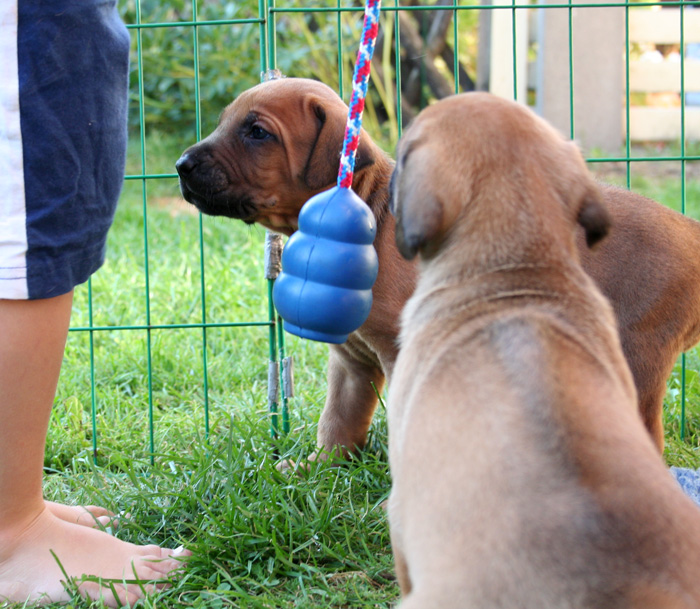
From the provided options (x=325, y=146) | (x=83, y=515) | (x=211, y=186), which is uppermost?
(x=325, y=146)

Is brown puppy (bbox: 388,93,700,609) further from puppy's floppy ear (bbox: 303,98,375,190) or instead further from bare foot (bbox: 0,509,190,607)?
puppy's floppy ear (bbox: 303,98,375,190)

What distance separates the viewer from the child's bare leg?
224 centimetres

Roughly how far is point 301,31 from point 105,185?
660cm

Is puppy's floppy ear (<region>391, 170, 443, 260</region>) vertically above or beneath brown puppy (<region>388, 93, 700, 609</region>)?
above

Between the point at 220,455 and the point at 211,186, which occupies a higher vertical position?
the point at 211,186

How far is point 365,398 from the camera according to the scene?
10.8ft

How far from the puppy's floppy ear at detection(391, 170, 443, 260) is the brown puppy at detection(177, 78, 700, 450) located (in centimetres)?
108

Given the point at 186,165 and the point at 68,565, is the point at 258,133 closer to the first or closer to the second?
the point at 186,165

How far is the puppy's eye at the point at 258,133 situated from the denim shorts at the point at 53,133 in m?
0.80

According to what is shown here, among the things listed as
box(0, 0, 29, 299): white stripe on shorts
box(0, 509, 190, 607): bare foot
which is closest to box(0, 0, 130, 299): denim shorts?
box(0, 0, 29, 299): white stripe on shorts

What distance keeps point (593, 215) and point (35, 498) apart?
1.65 meters

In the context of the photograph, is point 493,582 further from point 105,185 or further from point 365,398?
point 365,398

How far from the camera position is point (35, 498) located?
241 centimetres

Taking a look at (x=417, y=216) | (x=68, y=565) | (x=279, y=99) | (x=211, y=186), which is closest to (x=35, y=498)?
(x=68, y=565)
